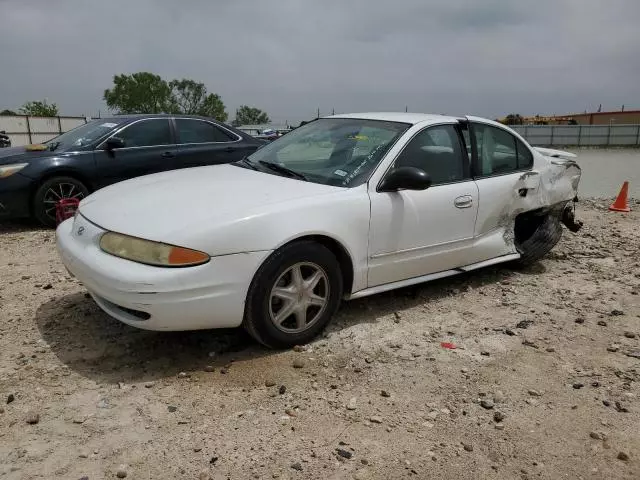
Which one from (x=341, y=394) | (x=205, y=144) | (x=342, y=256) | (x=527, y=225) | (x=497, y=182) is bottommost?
(x=341, y=394)

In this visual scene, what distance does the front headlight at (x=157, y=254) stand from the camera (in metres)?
3.05

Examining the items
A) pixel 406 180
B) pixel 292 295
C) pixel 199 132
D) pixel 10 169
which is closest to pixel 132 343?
pixel 292 295

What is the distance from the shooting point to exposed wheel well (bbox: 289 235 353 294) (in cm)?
358

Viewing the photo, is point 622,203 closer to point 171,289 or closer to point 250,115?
point 171,289

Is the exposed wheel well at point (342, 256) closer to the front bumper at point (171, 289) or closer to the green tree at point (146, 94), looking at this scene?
the front bumper at point (171, 289)

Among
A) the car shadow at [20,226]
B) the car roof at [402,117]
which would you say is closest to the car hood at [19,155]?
the car shadow at [20,226]

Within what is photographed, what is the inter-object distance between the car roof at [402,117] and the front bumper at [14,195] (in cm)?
407

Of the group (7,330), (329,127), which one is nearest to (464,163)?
(329,127)

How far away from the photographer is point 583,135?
36938 millimetres

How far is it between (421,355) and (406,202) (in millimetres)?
1075

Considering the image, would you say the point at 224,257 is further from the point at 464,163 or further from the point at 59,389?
the point at 464,163

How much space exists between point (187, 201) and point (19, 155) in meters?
4.46

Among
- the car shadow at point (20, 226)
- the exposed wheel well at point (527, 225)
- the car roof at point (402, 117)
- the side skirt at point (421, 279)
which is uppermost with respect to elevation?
the car roof at point (402, 117)

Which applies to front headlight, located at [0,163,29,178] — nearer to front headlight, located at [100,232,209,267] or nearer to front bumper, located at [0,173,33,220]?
front bumper, located at [0,173,33,220]
